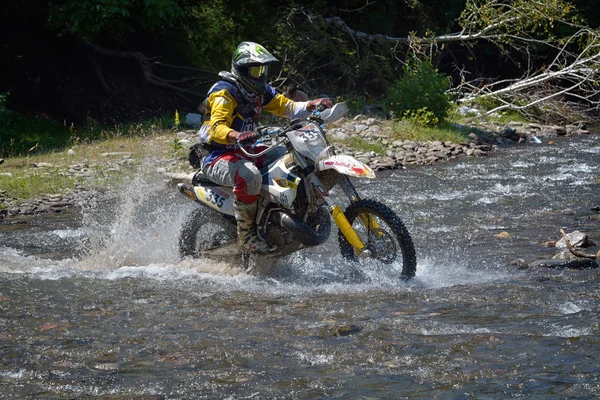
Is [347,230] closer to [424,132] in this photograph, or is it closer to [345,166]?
[345,166]

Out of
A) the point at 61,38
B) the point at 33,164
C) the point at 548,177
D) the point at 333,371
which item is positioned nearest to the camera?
the point at 333,371

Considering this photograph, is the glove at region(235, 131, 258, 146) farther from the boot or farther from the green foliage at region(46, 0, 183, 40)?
the green foliage at region(46, 0, 183, 40)

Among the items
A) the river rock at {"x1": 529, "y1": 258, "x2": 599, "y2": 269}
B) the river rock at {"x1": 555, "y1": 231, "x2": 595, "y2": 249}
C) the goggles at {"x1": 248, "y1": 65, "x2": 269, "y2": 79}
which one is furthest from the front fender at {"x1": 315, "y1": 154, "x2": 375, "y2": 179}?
the river rock at {"x1": 555, "y1": 231, "x2": 595, "y2": 249}

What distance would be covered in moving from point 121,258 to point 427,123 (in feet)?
32.6

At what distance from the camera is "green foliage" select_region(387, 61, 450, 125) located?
56.7ft

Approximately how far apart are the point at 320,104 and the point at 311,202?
916mm

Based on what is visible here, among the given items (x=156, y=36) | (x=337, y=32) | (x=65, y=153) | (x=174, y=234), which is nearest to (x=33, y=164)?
(x=65, y=153)

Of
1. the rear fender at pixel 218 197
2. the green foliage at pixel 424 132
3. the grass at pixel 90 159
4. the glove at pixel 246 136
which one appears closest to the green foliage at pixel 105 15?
the grass at pixel 90 159

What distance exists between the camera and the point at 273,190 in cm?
714

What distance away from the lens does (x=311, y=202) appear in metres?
7.20

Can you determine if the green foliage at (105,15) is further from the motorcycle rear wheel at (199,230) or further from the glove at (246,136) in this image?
the glove at (246,136)

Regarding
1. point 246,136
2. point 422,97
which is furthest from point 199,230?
point 422,97

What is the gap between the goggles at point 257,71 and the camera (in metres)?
7.20

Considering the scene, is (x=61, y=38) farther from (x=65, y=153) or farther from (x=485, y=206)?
(x=485, y=206)
